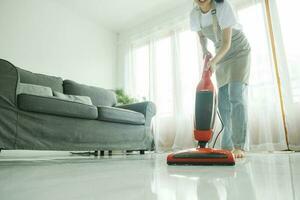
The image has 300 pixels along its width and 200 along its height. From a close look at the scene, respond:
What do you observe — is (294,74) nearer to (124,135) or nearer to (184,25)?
(184,25)

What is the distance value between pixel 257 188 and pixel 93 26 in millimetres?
4580

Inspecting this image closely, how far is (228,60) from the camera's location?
5.38ft

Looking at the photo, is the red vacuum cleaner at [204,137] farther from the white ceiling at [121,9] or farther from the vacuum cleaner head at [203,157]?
the white ceiling at [121,9]

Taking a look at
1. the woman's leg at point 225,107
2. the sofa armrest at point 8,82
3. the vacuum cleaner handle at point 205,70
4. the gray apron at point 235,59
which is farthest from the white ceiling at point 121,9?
the vacuum cleaner handle at point 205,70

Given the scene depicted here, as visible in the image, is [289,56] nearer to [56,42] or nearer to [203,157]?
[203,157]

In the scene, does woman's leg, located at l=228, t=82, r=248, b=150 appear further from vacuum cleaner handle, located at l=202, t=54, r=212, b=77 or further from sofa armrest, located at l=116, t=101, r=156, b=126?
sofa armrest, located at l=116, t=101, r=156, b=126

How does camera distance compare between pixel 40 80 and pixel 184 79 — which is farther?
pixel 184 79

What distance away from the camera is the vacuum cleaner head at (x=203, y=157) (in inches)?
37.4

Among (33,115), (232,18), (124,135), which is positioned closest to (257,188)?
(232,18)

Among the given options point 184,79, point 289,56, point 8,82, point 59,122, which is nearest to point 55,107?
point 59,122

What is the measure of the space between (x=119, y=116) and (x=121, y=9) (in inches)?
101

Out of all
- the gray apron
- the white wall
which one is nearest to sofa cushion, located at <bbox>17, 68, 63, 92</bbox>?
the white wall

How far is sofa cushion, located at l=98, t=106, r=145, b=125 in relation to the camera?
7.20ft

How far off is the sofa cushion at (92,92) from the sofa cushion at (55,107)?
101cm
